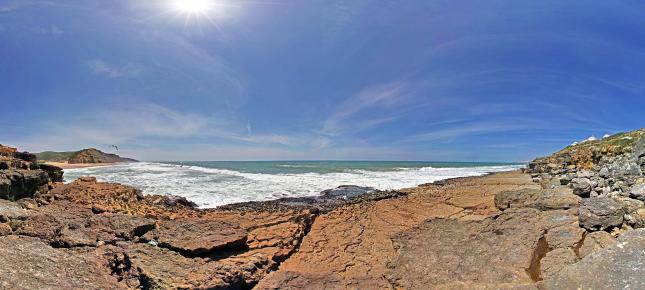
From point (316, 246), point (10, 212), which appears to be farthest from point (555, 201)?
point (10, 212)

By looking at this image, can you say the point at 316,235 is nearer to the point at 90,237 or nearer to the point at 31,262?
the point at 90,237

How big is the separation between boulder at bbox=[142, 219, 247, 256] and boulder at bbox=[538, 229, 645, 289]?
4952 mm

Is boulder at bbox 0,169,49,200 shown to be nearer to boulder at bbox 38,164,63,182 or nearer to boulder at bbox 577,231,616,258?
boulder at bbox 38,164,63,182

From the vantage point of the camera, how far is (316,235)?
24.1 feet

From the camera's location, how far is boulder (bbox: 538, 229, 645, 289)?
3.20 metres

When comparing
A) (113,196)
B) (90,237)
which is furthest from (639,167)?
(113,196)

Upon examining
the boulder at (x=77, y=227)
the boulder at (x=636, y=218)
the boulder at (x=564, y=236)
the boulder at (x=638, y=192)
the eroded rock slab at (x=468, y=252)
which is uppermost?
the boulder at (x=638, y=192)

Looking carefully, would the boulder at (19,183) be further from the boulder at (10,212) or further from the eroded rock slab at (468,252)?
the eroded rock slab at (468,252)

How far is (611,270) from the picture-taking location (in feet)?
11.0

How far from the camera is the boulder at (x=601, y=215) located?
566 centimetres

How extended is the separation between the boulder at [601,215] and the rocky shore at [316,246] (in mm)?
20

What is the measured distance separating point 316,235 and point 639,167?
35.1 feet

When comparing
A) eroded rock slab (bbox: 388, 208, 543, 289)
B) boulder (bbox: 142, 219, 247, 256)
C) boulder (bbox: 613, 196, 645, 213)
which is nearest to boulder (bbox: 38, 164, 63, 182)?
boulder (bbox: 142, 219, 247, 256)

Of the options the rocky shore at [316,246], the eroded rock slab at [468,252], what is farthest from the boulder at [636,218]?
the eroded rock slab at [468,252]
